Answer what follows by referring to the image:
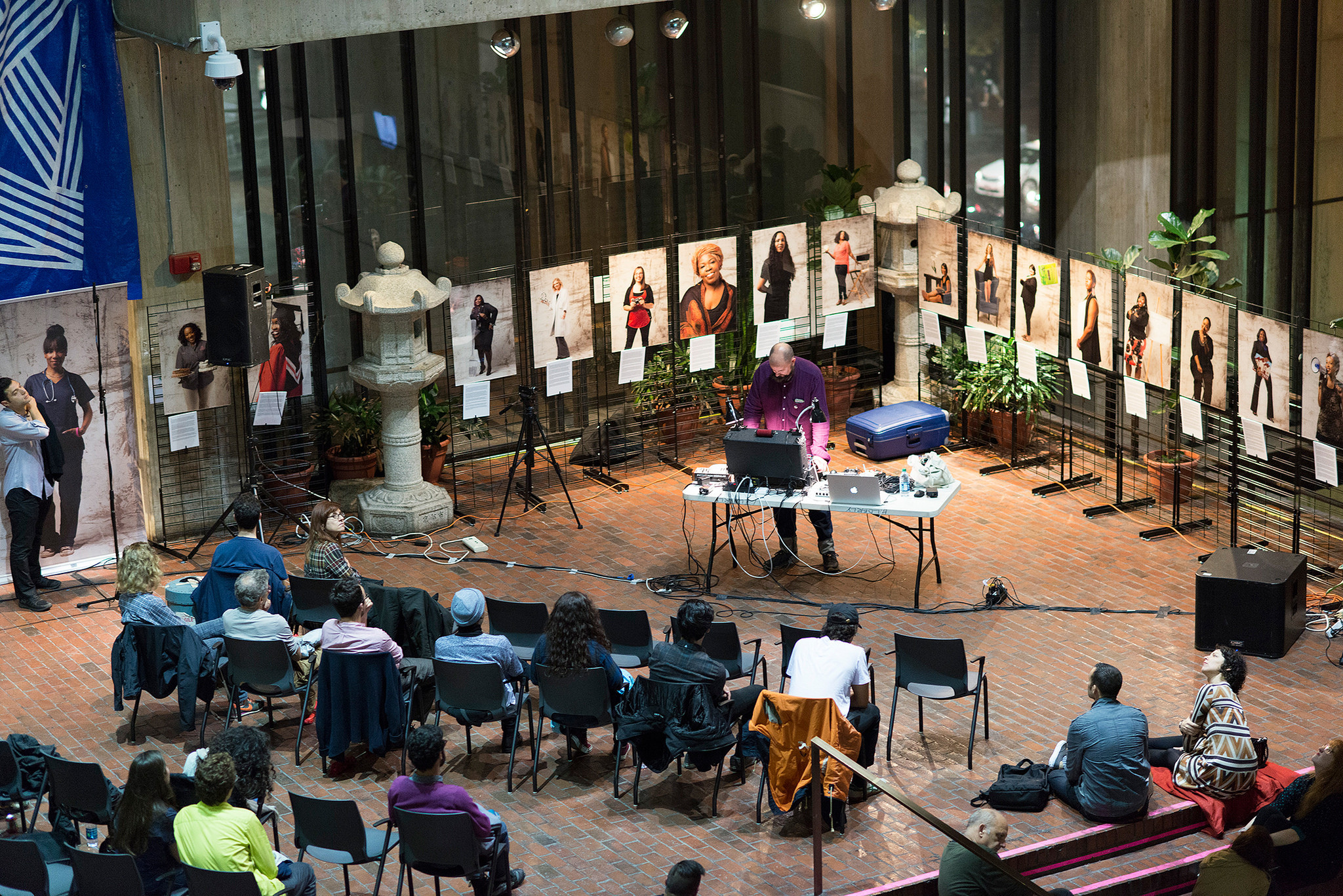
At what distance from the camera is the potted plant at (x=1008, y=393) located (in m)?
14.1

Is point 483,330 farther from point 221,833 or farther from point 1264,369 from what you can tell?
point 221,833

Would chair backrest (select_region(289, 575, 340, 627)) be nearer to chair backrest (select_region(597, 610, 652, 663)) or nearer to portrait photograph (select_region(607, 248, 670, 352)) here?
chair backrest (select_region(597, 610, 652, 663))

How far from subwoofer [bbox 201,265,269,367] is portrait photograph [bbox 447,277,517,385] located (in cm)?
151

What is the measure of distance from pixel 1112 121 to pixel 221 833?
10.3 meters

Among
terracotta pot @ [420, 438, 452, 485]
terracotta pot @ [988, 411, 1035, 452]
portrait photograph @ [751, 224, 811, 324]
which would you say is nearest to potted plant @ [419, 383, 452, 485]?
terracotta pot @ [420, 438, 452, 485]

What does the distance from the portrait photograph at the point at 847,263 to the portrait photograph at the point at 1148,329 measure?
107 inches

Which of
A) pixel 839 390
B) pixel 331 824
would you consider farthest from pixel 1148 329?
pixel 331 824

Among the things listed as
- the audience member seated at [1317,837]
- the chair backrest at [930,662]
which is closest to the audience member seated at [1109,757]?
the audience member seated at [1317,837]

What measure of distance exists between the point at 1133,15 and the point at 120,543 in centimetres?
908

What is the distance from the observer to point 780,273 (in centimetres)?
1423

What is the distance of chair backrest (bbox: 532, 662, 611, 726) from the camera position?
860cm

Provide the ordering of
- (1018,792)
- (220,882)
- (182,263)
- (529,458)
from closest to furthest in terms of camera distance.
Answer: (220,882), (1018,792), (182,263), (529,458)

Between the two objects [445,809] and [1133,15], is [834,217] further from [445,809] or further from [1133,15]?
[445,809]

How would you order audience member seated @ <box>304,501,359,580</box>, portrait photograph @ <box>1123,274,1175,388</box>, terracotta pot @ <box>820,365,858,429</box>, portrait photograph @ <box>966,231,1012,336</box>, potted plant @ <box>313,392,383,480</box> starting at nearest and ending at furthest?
audience member seated @ <box>304,501,359,580</box> → portrait photograph @ <box>1123,274,1175,388</box> → potted plant @ <box>313,392,383,480</box> → portrait photograph @ <box>966,231,1012,336</box> → terracotta pot @ <box>820,365,858,429</box>
